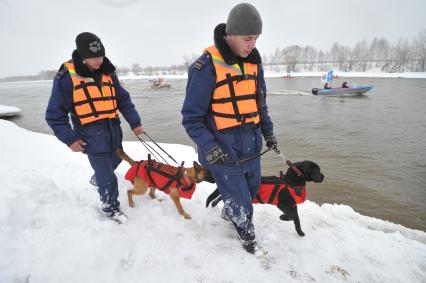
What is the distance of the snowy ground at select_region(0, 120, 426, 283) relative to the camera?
7.28 ft

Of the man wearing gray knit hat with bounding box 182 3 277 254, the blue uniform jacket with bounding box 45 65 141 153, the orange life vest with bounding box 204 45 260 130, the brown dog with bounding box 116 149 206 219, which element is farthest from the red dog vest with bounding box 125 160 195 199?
the orange life vest with bounding box 204 45 260 130

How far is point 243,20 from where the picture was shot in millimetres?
1972

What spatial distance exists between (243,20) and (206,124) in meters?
0.92

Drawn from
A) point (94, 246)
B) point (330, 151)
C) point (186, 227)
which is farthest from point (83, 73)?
point (330, 151)

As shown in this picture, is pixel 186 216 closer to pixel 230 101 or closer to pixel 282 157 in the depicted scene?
pixel 282 157

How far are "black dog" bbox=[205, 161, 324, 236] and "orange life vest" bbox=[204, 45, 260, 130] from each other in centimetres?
111

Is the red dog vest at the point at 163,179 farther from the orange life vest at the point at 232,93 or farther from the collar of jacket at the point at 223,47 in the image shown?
the collar of jacket at the point at 223,47

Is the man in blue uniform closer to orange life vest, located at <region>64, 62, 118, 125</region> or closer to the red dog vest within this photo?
orange life vest, located at <region>64, 62, 118, 125</region>


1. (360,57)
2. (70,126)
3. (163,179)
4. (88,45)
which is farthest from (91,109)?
(360,57)

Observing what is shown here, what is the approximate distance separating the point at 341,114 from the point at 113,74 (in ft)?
45.5

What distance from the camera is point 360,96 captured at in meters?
20.7

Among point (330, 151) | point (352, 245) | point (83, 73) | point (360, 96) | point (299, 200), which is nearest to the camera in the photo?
point (83, 73)

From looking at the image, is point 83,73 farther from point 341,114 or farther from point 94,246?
point 341,114

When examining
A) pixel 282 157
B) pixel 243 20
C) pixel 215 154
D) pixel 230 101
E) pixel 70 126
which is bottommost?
pixel 282 157
